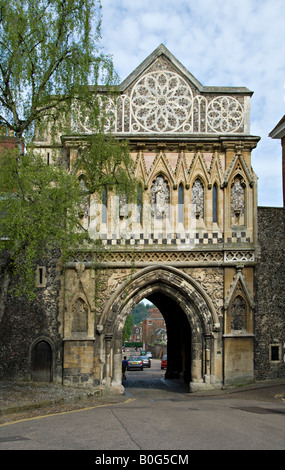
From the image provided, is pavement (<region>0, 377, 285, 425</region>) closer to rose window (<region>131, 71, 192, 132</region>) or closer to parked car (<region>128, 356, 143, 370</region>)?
rose window (<region>131, 71, 192, 132</region>)

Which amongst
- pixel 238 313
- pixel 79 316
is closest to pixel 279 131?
pixel 238 313

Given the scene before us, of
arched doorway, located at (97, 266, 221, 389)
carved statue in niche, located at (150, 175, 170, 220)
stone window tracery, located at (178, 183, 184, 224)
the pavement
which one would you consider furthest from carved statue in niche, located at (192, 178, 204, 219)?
the pavement

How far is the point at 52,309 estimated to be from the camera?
19656mm

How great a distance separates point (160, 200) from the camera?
20.1m

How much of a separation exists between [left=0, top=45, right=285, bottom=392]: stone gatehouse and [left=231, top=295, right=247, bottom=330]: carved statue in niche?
3cm

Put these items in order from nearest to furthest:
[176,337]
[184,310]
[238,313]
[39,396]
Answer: [39,396], [238,313], [184,310], [176,337]

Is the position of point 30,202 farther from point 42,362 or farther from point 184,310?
point 184,310

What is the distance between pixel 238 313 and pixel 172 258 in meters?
2.95

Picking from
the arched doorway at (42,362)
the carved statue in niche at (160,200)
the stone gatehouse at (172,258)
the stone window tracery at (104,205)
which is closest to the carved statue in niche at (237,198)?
the stone gatehouse at (172,258)

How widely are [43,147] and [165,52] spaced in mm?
5616

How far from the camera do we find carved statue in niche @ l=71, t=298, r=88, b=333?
1925 centimetres

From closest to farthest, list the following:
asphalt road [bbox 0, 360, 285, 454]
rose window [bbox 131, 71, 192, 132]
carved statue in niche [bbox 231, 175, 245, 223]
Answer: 1. asphalt road [bbox 0, 360, 285, 454]
2. carved statue in niche [bbox 231, 175, 245, 223]
3. rose window [bbox 131, 71, 192, 132]

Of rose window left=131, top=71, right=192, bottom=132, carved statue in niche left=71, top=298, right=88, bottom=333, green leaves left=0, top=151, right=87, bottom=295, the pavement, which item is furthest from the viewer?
rose window left=131, top=71, right=192, bottom=132

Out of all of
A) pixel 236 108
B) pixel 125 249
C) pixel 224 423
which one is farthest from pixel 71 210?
pixel 236 108
